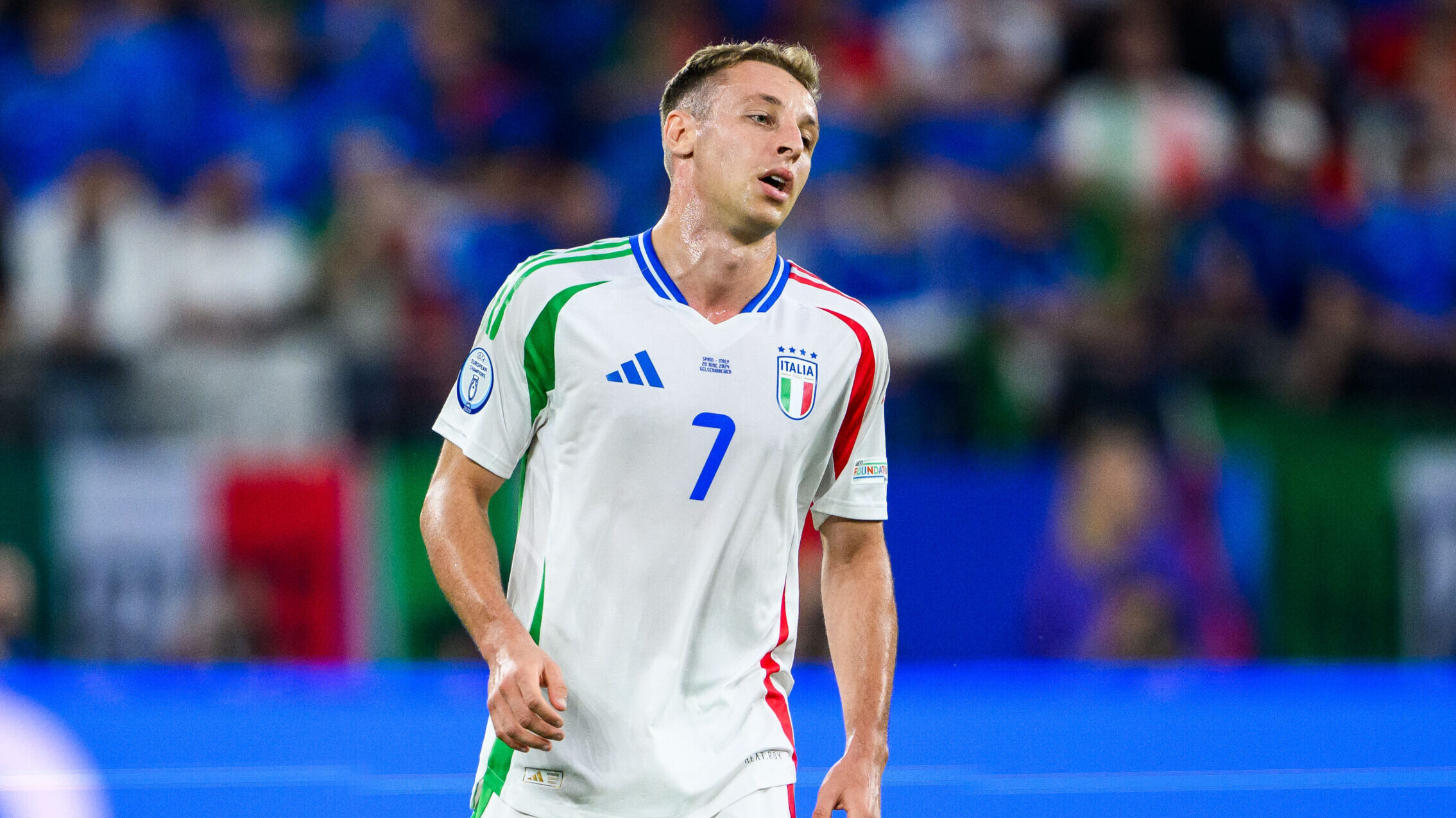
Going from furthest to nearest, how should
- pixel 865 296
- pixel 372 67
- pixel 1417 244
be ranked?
pixel 372 67 → pixel 1417 244 → pixel 865 296

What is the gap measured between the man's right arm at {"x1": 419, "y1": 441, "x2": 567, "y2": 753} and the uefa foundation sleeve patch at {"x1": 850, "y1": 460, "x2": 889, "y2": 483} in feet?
1.96

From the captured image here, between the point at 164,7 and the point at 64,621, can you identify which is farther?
the point at 164,7

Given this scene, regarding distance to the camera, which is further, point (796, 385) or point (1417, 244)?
point (1417, 244)

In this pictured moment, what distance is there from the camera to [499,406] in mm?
2797

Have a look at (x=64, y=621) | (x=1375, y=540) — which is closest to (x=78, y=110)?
(x=64, y=621)

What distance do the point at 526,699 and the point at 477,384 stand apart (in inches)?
22.0

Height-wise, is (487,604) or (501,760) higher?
(487,604)

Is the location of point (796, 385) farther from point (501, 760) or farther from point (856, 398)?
point (501, 760)

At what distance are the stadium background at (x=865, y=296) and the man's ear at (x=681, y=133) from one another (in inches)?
108

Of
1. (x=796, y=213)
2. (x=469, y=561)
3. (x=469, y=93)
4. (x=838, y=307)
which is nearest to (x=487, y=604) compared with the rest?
(x=469, y=561)

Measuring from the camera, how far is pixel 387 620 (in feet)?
24.4

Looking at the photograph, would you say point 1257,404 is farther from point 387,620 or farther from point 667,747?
point 667,747

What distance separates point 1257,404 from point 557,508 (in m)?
5.73

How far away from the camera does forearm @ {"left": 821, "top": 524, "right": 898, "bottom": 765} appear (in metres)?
2.83
